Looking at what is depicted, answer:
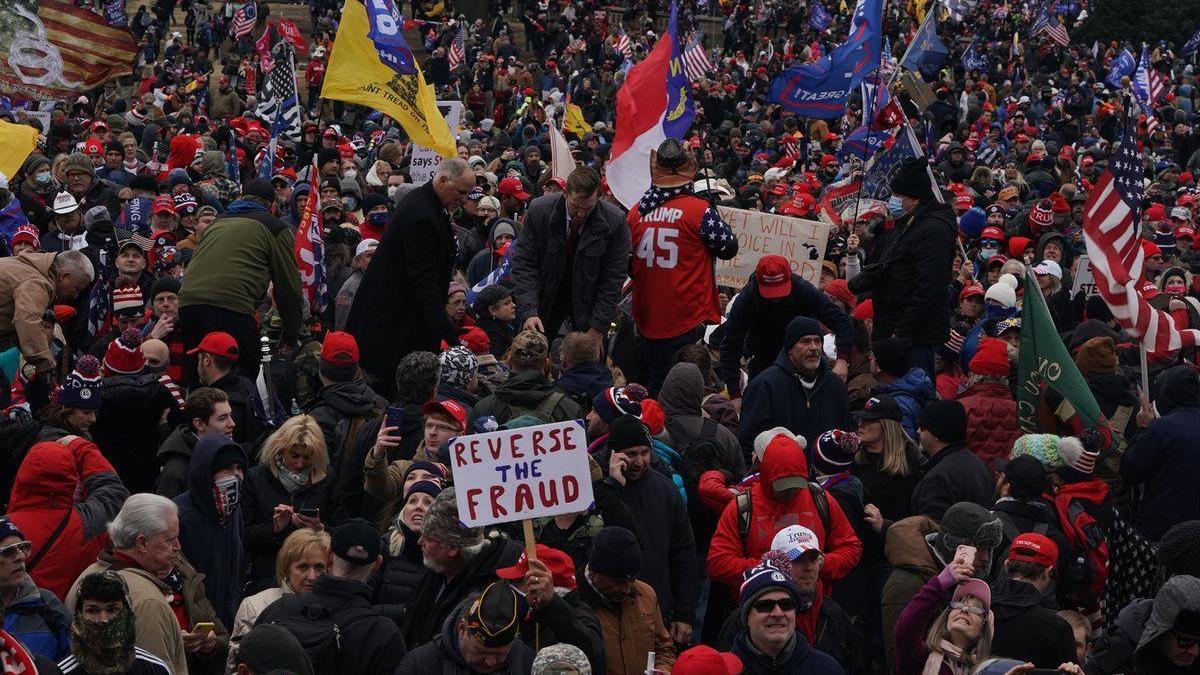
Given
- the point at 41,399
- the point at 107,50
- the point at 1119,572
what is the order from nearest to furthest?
the point at 1119,572, the point at 41,399, the point at 107,50

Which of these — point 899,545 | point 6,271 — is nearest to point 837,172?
point 6,271

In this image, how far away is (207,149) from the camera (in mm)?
17781

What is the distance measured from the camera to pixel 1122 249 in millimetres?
9266

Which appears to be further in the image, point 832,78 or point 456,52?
point 456,52

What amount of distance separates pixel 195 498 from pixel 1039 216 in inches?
392

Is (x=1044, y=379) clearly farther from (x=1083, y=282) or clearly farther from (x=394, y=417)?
(x=1083, y=282)

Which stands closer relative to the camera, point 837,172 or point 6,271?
point 6,271

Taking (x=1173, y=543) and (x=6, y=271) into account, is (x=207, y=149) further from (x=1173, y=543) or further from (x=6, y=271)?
(x=1173, y=543)

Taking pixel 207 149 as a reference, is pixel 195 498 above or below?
below

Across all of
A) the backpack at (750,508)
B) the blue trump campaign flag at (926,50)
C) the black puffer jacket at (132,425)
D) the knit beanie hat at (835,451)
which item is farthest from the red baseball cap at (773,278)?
the blue trump campaign flag at (926,50)

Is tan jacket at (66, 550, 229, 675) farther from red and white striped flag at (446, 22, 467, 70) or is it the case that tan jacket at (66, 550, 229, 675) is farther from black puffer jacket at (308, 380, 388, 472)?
red and white striped flag at (446, 22, 467, 70)

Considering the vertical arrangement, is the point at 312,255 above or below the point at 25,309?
above

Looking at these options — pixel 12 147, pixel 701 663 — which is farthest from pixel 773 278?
pixel 12 147

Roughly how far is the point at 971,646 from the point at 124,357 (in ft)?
15.4
